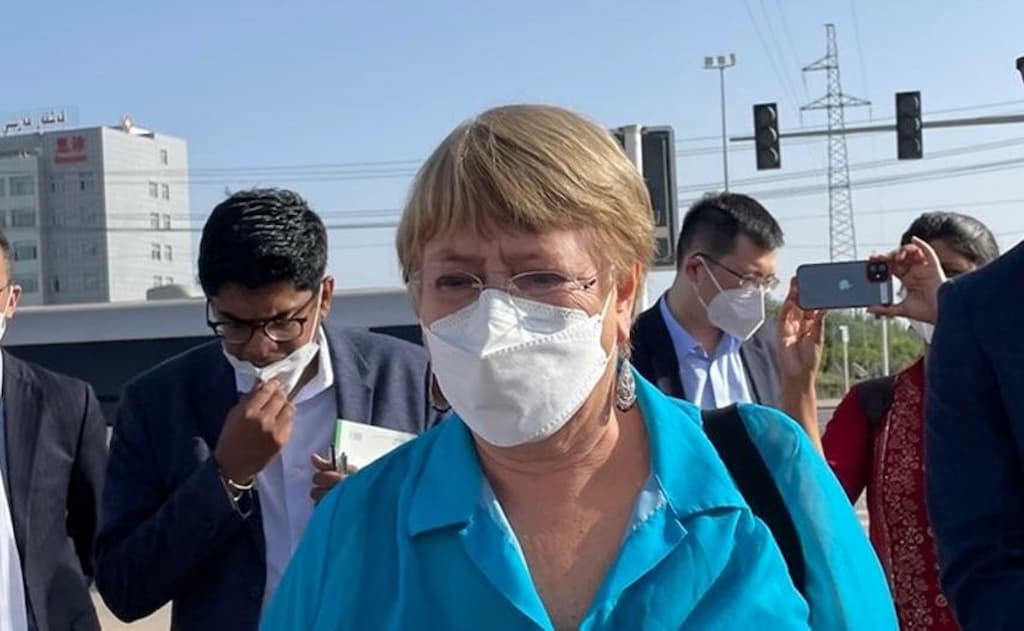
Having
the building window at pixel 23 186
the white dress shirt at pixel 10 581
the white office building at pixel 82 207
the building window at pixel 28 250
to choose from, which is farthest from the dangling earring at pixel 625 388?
the building window at pixel 23 186

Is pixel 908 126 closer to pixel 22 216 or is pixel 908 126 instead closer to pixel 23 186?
pixel 23 186

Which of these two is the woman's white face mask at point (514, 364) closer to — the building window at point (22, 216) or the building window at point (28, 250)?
the building window at point (28, 250)

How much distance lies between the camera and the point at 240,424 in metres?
2.97

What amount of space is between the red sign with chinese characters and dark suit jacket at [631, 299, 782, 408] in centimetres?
7962

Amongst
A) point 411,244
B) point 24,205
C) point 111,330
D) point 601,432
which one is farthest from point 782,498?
point 24,205

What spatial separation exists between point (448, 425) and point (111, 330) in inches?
670

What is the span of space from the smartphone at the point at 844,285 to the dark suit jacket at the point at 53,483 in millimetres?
2275

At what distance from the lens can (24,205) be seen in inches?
3204

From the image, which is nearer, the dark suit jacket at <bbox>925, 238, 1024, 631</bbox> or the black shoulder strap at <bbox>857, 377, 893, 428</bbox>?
the dark suit jacket at <bbox>925, 238, 1024, 631</bbox>

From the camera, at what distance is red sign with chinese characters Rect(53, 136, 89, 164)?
261 feet

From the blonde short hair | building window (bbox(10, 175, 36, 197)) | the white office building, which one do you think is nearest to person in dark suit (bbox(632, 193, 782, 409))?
the blonde short hair

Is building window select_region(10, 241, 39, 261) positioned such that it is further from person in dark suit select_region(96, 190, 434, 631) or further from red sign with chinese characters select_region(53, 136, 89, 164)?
person in dark suit select_region(96, 190, 434, 631)

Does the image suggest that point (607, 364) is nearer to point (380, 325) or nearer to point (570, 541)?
point (570, 541)

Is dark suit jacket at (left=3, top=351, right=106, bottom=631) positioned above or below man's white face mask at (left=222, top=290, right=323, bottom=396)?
below
